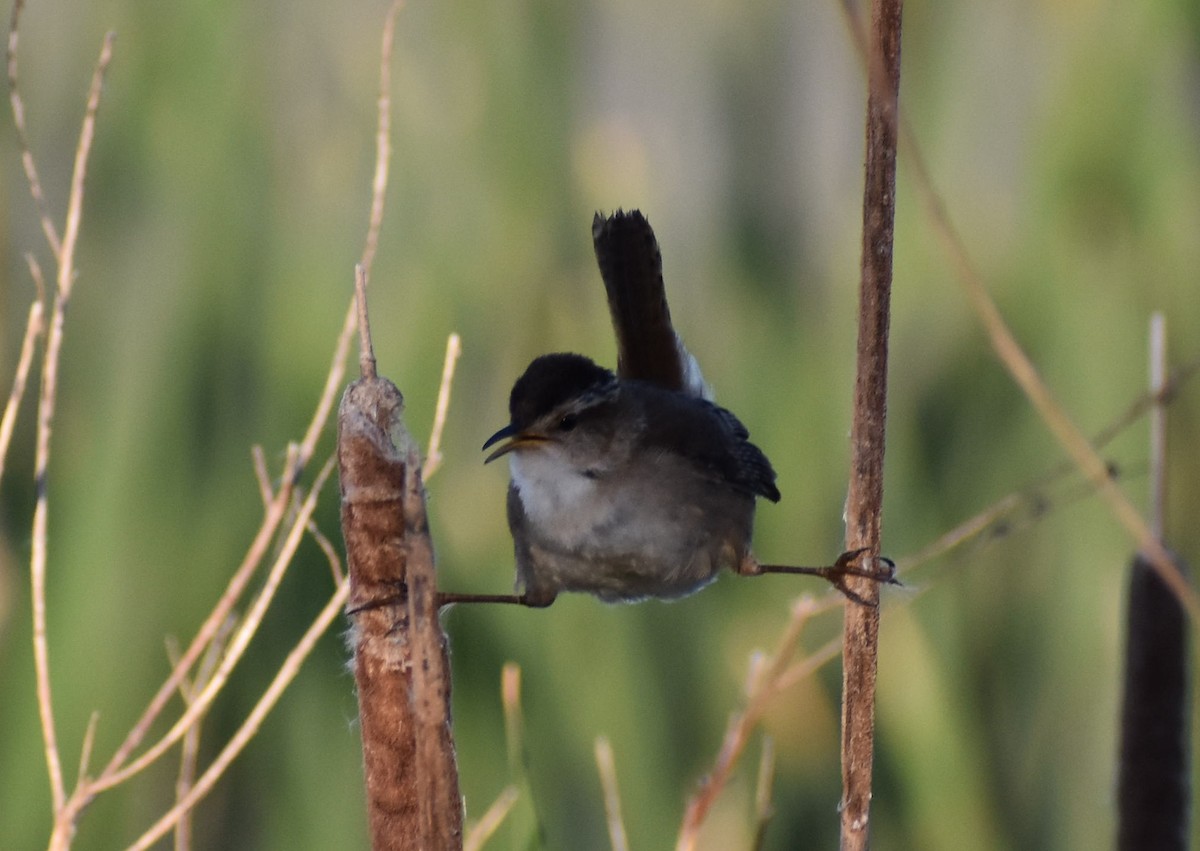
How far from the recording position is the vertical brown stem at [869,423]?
1.06 metres

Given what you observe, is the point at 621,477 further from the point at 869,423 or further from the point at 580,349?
the point at 869,423

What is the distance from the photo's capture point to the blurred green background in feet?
6.94

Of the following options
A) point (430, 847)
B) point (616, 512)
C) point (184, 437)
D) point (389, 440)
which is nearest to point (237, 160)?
point (184, 437)

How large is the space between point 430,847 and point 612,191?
157cm

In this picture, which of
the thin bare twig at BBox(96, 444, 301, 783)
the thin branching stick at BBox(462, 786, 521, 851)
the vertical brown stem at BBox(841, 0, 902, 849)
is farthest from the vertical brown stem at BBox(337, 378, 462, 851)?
the thin branching stick at BBox(462, 786, 521, 851)

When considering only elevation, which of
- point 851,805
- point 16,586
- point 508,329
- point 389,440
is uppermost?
point 508,329

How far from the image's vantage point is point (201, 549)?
2.11 m

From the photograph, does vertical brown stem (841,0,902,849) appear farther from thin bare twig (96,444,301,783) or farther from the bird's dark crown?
the bird's dark crown

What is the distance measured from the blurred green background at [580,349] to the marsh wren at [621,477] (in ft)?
0.92

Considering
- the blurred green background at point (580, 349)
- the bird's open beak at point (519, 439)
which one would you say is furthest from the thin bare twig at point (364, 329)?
the blurred green background at point (580, 349)

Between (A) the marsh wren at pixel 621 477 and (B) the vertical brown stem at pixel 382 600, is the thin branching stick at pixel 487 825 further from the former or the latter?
(B) the vertical brown stem at pixel 382 600

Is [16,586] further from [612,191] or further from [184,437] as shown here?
[612,191]

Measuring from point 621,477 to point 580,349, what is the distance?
0.47 metres

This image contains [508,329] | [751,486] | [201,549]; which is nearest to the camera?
[751,486]
